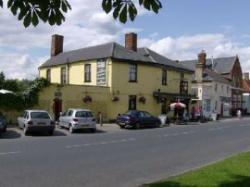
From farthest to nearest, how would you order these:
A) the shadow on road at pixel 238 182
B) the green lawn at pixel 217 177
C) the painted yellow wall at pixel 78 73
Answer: the painted yellow wall at pixel 78 73, the green lawn at pixel 217 177, the shadow on road at pixel 238 182

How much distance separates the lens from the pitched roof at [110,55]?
46344mm

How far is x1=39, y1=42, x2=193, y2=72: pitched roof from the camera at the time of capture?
152 ft

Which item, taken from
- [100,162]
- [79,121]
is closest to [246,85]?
[79,121]

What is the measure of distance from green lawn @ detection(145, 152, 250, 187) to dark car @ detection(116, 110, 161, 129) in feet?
76.3

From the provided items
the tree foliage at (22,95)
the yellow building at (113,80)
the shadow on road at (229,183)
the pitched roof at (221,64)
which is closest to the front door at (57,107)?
the yellow building at (113,80)

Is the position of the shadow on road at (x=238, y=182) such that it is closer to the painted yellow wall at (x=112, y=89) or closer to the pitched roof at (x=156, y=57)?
the painted yellow wall at (x=112, y=89)

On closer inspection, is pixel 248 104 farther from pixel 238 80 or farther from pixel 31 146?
pixel 31 146

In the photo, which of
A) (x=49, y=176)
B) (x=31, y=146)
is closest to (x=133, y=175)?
(x=49, y=176)

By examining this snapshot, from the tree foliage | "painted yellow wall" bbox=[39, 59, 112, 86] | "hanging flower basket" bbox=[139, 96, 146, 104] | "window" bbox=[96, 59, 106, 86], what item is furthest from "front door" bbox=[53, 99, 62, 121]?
"hanging flower basket" bbox=[139, 96, 146, 104]

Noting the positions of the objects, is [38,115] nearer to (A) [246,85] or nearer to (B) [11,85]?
(B) [11,85]

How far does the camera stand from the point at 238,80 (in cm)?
8206

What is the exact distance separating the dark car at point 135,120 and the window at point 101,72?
7769 millimetres

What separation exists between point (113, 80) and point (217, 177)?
33.7 m

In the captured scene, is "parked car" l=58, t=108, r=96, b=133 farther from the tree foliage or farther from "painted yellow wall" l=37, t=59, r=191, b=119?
"painted yellow wall" l=37, t=59, r=191, b=119
